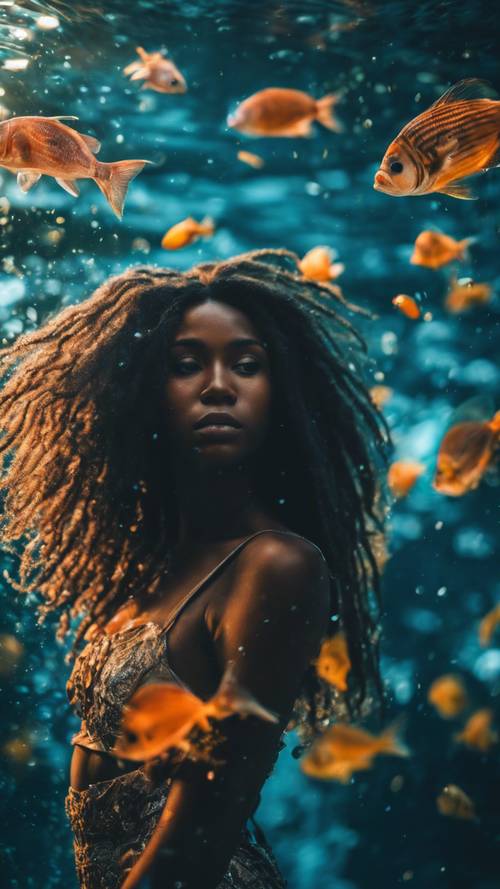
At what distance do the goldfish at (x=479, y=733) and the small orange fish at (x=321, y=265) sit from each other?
7.15 m

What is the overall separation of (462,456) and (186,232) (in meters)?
3.89

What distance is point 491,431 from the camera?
4.13 m

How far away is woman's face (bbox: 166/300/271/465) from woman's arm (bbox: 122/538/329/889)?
0.52 m

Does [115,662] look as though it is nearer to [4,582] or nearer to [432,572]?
[4,582]

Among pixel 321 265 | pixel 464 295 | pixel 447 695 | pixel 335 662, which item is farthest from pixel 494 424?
pixel 447 695

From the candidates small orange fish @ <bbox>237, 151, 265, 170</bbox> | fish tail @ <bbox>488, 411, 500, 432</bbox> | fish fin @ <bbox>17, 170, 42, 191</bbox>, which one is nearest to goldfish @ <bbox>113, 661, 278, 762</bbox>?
fish fin @ <bbox>17, 170, 42, 191</bbox>

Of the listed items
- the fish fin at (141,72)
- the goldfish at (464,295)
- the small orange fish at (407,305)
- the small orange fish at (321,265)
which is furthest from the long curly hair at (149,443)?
the goldfish at (464,295)

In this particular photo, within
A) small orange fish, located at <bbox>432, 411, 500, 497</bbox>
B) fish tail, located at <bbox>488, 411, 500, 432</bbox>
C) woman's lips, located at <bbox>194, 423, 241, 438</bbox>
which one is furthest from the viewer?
fish tail, located at <bbox>488, 411, 500, 432</bbox>

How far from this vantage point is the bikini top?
230 cm

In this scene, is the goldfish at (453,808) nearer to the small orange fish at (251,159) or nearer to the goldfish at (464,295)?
the goldfish at (464,295)

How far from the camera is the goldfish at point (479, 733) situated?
1181 cm

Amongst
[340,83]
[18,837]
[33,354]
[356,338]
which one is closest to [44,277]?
[340,83]

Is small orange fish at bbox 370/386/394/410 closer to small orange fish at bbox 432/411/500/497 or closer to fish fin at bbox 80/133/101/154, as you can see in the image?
small orange fish at bbox 432/411/500/497

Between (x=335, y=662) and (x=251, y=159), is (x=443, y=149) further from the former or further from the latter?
(x=251, y=159)
